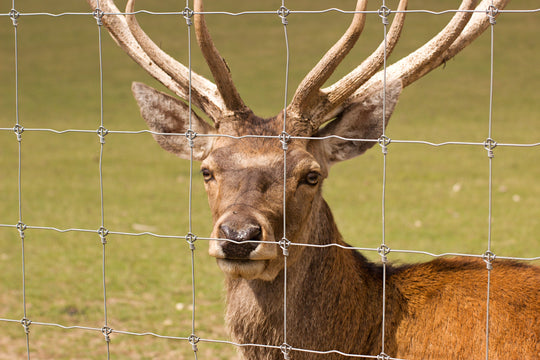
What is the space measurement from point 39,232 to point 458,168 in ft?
22.4

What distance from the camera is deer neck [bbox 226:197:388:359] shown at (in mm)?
3479

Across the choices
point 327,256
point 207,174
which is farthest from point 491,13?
point 207,174

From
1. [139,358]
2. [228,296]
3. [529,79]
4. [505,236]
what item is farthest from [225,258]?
[529,79]

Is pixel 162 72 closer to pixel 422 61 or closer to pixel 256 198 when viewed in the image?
pixel 256 198

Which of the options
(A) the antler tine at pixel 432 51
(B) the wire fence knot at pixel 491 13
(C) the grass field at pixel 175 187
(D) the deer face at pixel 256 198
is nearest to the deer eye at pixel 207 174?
(D) the deer face at pixel 256 198

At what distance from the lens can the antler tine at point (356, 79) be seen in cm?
359

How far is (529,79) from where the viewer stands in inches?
811

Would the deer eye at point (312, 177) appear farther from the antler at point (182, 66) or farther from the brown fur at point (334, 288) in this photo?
the antler at point (182, 66)

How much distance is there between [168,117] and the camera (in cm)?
396

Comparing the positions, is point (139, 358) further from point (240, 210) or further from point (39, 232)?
point (39, 232)

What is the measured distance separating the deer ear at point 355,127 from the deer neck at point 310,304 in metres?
0.38

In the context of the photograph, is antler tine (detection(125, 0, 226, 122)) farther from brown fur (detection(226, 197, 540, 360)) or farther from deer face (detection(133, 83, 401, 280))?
brown fur (detection(226, 197, 540, 360))

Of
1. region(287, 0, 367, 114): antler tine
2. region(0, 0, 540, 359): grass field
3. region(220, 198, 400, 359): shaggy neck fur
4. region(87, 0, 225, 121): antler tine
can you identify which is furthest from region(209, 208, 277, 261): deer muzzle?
region(0, 0, 540, 359): grass field

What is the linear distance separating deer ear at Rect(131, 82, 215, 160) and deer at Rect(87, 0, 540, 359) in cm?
1
